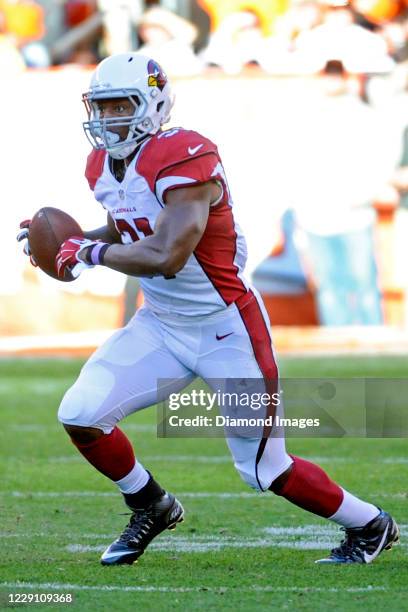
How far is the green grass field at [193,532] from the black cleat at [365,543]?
5 cm

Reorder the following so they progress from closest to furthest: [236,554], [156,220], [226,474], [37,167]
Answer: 1. [156,220]
2. [236,554]
3. [226,474]
4. [37,167]

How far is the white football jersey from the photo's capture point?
3691 mm

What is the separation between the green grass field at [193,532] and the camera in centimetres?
337

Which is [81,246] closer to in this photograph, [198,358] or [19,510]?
[198,358]

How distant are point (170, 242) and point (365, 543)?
1017 mm

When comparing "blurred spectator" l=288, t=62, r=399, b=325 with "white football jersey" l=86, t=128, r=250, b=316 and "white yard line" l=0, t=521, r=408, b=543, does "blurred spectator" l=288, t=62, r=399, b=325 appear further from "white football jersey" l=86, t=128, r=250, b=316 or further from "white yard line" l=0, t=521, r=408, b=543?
"white football jersey" l=86, t=128, r=250, b=316

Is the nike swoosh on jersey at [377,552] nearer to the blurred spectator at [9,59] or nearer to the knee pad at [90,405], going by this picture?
the knee pad at [90,405]

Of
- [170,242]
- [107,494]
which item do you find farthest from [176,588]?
[107,494]

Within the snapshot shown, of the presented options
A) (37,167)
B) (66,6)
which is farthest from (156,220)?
(66,6)

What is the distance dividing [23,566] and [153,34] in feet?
32.8

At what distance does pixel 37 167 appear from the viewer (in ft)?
41.9

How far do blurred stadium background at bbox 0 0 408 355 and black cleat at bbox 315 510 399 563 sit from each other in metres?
8.14

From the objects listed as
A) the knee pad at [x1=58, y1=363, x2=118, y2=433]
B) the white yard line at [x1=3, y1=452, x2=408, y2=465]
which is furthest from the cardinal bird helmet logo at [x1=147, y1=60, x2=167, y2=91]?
the white yard line at [x1=3, y1=452, x2=408, y2=465]

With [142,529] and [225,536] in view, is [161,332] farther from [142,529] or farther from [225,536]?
[225,536]
